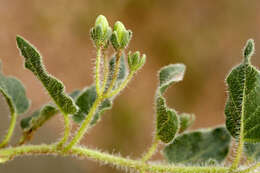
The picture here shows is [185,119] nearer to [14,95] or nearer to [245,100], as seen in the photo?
[245,100]

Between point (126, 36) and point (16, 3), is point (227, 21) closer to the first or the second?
point (16, 3)

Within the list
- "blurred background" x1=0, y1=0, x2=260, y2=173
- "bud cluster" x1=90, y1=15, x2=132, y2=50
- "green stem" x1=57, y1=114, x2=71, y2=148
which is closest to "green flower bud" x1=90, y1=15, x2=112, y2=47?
"bud cluster" x1=90, y1=15, x2=132, y2=50

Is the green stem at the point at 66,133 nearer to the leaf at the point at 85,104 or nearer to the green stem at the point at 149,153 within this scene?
the leaf at the point at 85,104

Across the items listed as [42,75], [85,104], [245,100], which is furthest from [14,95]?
[245,100]

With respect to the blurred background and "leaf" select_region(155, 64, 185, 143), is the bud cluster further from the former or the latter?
the blurred background

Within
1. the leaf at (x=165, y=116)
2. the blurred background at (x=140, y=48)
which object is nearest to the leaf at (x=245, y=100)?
the leaf at (x=165, y=116)

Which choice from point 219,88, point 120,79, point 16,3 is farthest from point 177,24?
point 120,79
